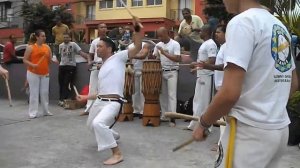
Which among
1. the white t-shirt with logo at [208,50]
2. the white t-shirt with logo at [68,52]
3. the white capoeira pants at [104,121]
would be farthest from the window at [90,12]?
the white capoeira pants at [104,121]

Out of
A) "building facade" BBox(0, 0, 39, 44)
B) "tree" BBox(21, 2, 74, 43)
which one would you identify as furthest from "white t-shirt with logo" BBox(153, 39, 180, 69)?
"building facade" BBox(0, 0, 39, 44)

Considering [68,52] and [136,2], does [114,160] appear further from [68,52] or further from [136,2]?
[136,2]

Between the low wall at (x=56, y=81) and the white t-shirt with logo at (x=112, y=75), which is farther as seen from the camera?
the low wall at (x=56, y=81)

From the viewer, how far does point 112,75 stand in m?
6.52

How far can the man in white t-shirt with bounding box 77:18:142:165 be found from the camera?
20.1 feet

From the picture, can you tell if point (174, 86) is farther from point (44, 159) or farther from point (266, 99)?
point (266, 99)

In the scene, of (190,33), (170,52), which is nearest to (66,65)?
(190,33)

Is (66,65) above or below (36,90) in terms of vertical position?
above

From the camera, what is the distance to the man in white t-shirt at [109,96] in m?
6.12

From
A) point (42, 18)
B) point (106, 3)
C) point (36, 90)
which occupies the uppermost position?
point (106, 3)

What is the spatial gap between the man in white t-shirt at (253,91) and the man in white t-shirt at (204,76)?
5.12 metres

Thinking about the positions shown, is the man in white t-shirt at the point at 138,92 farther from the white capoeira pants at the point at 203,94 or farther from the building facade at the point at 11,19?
the building facade at the point at 11,19

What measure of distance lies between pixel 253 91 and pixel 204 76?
18.3ft

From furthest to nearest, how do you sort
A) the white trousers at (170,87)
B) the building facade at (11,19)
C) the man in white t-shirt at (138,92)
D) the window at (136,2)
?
the building facade at (11,19) → the window at (136,2) → the man in white t-shirt at (138,92) → the white trousers at (170,87)
